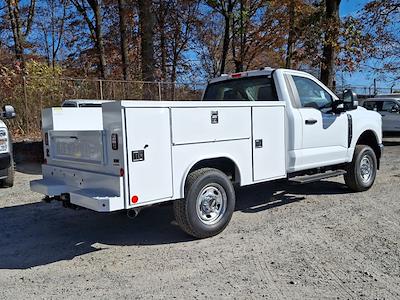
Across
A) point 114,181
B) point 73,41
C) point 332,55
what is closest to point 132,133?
point 114,181

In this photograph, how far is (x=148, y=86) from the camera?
16141mm

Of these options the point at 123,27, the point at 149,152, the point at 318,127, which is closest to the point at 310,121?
the point at 318,127

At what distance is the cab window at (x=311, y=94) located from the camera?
23.0 feet

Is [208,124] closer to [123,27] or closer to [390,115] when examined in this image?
[390,115]

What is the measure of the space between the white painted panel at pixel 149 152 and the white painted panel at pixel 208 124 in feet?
0.56

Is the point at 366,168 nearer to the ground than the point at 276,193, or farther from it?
farther from it

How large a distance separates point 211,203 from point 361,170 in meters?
3.88

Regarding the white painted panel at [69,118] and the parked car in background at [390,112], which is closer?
the white painted panel at [69,118]

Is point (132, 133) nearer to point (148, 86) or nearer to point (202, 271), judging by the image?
point (202, 271)

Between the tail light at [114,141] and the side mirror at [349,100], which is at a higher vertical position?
the side mirror at [349,100]

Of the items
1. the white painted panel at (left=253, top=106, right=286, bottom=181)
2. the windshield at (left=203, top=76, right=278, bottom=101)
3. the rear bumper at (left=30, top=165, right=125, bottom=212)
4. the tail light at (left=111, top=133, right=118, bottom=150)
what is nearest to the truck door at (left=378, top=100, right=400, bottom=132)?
the windshield at (left=203, top=76, right=278, bottom=101)

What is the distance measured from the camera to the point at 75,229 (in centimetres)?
621

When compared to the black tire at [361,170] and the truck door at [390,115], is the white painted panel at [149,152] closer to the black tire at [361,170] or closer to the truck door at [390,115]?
the black tire at [361,170]

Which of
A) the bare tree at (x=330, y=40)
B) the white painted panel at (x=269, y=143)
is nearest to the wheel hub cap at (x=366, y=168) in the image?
the white painted panel at (x=269, y=143)
